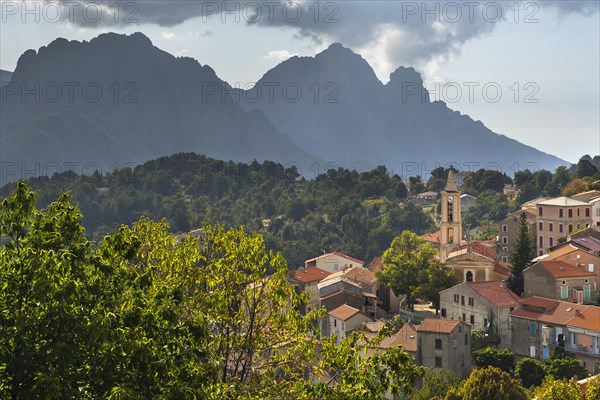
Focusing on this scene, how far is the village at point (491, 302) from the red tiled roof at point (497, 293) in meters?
0.05

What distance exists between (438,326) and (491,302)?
384 centimetres

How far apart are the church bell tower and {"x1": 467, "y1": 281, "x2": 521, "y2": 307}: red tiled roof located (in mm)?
10017

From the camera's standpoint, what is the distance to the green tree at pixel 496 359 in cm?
3722

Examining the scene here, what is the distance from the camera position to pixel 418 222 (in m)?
97.8

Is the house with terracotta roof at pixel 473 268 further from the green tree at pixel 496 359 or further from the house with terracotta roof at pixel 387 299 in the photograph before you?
the green tree at pixel 496 359

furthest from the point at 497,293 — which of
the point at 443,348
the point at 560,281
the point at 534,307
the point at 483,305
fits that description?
the point at 443,348

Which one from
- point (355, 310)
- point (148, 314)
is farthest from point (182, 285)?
point (355, 310)

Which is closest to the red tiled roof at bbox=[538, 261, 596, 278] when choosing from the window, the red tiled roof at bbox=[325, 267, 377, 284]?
the window

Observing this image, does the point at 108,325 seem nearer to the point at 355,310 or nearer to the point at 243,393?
the point at 243,393

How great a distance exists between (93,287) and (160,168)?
452ft

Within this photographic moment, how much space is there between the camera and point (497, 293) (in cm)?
4188

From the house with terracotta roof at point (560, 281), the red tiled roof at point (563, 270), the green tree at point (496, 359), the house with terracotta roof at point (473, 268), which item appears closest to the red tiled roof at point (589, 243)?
the red tiled roof at point (563, 270)

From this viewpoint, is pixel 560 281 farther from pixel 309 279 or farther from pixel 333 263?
pixel 333 263

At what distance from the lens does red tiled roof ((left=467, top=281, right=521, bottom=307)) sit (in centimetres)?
4075
